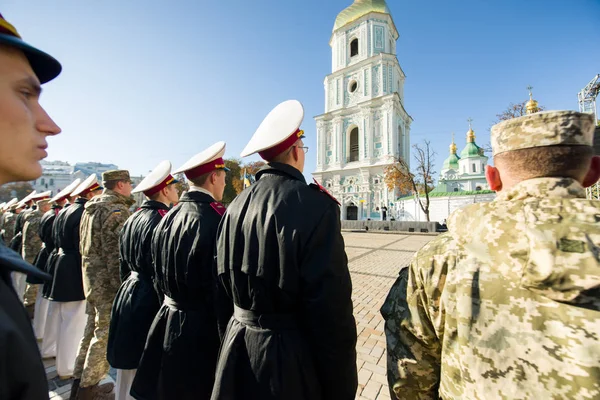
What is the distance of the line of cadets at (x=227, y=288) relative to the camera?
1.50 metres

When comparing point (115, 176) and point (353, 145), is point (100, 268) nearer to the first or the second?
point (115, 176)

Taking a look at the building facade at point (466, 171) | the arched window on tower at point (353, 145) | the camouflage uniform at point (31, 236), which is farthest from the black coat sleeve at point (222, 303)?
the building facade at point (466, 171)

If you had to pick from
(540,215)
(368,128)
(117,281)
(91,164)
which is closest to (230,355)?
(540,215)

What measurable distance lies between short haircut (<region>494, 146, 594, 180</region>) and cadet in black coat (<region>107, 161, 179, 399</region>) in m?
2.91

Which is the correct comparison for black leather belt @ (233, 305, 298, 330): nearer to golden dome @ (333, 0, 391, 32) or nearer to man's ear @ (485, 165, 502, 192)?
man's ear @ (485, 165, 502, 192)

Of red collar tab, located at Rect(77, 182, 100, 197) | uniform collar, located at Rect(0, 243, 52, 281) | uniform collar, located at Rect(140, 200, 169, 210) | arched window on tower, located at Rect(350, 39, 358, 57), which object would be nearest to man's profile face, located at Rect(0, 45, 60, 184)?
uniform collar, located at Rect(0, 243, 52, 281)

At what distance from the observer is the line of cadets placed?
150cm

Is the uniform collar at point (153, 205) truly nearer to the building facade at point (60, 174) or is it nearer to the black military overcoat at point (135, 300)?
the black military overcoat at point (135, 300)

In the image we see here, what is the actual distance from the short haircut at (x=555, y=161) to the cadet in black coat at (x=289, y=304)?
936mm

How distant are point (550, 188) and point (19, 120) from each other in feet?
6.34

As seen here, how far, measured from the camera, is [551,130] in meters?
1.13

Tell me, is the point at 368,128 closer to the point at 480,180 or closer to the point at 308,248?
the point at 480,180

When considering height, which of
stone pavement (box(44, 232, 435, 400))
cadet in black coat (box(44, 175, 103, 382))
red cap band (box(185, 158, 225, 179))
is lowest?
stone pavement (box(44, 232, 435, 400))

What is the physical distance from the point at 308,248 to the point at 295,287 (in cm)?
23
